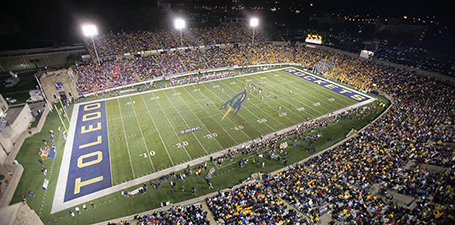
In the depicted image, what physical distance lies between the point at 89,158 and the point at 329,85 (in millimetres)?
41564

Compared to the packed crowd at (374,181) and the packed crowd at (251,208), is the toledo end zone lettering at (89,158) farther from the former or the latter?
the packed crowd at (374,181)

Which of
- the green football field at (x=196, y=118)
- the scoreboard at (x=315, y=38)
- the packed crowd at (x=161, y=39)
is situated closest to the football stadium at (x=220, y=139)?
the green football field at (x=196, y=118)

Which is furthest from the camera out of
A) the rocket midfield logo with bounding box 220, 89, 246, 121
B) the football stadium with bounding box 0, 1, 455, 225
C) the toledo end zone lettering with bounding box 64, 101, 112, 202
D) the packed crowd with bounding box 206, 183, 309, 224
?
the rocket midfield logo with bounding box 220, 89, 246, 121

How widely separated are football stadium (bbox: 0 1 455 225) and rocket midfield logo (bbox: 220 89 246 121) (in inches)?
7.0

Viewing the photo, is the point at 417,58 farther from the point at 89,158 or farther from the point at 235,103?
the point at 89,158

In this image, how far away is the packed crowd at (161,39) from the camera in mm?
48969

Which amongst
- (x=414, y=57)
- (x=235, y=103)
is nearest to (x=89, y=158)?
(x=235, y=103)

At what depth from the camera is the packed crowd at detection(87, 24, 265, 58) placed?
161ft

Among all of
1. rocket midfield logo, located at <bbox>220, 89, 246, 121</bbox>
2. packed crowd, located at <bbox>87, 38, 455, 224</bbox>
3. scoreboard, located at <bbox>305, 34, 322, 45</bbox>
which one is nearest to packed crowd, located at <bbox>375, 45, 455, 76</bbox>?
Result: scoreboard, located at <bbox>305, 34, 322, 45</bbox>

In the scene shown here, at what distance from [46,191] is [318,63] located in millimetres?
52519

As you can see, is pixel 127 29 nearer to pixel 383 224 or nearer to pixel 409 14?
pixel 383 224

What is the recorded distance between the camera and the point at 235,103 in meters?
34.5

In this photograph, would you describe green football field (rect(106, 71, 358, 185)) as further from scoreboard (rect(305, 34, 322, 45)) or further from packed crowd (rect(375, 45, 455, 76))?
packed crowd (rect(375, 45, 455, 76))

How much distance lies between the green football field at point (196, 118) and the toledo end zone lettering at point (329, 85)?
1.81m
